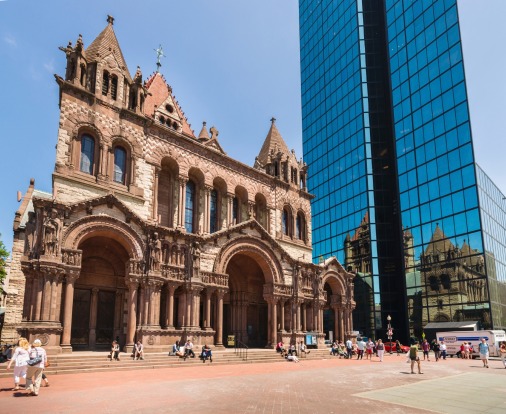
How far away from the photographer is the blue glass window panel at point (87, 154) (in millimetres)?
25734

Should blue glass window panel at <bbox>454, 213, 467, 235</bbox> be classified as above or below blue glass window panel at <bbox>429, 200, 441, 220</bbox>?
below

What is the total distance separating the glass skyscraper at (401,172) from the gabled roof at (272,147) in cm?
1821

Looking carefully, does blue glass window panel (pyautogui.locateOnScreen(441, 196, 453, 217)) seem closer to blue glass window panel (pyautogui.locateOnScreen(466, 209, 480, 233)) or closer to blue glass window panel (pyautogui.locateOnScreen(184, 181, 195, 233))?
blue glass window panel (pyautogui.locateOnScreen(466, 209, 480, 233))

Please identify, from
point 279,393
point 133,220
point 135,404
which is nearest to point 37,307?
point 133,220

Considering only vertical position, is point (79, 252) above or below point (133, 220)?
below

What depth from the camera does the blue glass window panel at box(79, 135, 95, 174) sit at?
1013 inches

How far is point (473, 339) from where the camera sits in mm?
34594

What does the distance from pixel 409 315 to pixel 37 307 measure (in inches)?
1613

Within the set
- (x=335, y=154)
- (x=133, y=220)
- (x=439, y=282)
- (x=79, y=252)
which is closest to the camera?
(x=79, y=252)

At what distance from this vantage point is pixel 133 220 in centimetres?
2442

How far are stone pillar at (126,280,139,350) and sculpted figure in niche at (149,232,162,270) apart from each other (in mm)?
1406

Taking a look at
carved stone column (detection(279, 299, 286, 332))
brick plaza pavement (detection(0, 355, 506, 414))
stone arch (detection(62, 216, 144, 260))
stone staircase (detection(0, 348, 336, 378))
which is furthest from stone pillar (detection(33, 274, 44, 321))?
carved stone column (detection(279, 299, 286, 332))

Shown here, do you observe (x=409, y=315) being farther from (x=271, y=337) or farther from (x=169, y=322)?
(x=169, y=322)

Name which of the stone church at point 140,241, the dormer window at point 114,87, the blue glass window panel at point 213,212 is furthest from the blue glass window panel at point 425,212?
the dormer window at point 114,87
